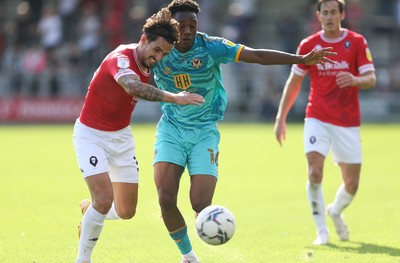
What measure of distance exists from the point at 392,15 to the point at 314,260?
2497 centimetres

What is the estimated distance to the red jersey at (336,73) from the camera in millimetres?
10352

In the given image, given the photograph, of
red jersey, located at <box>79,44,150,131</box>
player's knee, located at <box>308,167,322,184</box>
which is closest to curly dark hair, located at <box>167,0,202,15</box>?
red jersey, located at <box>79,44,150,131</box>

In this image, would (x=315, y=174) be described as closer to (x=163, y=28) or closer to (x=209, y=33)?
(x=163, y=28)

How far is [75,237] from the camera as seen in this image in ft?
34.1

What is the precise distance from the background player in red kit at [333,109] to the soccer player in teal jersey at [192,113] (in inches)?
72.1

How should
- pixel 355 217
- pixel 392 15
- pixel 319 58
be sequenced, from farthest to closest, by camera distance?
pixel 392 15
pixel 355 217
pixel 319 58

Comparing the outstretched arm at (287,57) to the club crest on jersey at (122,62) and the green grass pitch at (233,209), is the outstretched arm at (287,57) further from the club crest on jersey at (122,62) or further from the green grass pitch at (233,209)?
the green grass pitch at (233,209)

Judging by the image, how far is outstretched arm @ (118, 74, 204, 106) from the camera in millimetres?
7465

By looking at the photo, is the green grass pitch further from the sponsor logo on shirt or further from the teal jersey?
the sponsor logo on shirt

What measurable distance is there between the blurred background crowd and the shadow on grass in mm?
18503

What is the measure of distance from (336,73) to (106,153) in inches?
133

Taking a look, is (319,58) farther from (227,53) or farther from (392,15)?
(392,15)

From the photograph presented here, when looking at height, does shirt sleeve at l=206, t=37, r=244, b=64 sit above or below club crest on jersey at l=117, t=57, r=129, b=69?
above

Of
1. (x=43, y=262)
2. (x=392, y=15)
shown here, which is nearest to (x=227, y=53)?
(x=43, y=262)
